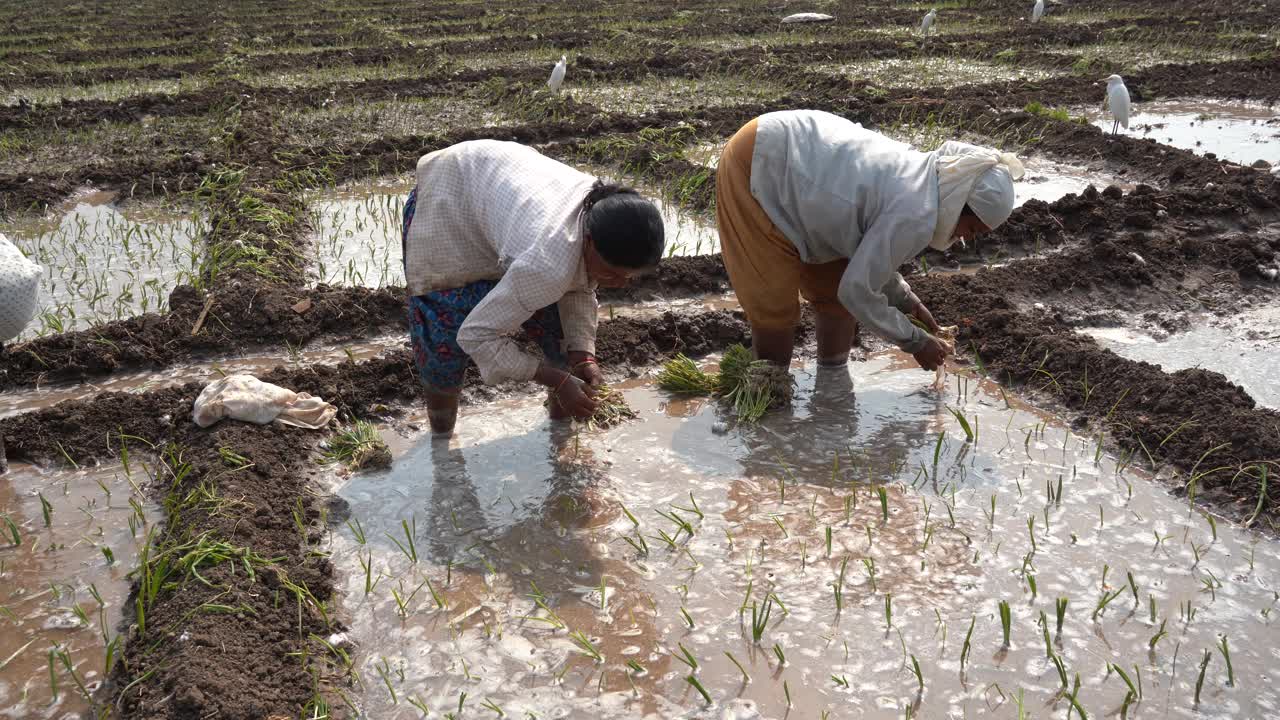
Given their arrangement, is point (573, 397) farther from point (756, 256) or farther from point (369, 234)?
point (369, 234)

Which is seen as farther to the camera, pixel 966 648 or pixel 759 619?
pixel 759 619

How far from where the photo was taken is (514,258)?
3074 millimetres

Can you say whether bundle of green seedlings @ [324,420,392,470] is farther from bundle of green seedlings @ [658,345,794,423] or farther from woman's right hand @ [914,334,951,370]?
woman's right hand @ [914,334,951,370]

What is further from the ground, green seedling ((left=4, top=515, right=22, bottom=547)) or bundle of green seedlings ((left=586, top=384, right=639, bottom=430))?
bundle of green seedlings ((left=586, top=384, right=639, bottom=430))

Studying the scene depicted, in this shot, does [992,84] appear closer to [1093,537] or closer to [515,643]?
[1093,537]

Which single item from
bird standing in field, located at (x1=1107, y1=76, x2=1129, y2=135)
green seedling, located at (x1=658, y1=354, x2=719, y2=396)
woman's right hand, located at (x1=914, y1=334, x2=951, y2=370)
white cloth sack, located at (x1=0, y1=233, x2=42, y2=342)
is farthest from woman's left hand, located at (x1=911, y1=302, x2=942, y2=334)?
bird standing in field, located at (x1=1107, y1=76, x2=1129, y2=135)

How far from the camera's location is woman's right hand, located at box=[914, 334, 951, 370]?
3.88 meters

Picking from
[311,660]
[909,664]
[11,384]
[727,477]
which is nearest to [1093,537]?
[909,664]

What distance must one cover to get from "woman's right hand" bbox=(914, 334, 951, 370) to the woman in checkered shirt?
4.16 feet

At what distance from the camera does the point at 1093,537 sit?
10.9ft

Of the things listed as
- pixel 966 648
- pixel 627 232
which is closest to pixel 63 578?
pixel 627 232

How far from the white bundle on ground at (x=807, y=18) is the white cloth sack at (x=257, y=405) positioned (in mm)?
12534

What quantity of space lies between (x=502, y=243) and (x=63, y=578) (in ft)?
5.65

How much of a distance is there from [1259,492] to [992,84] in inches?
296
